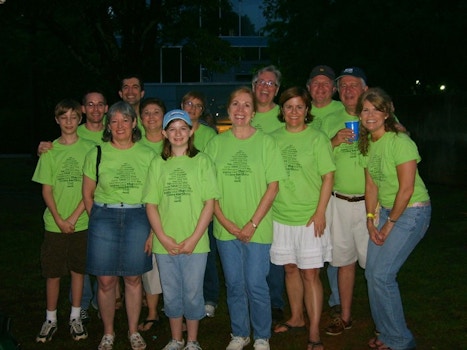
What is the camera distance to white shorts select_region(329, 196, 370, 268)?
570 centimetres

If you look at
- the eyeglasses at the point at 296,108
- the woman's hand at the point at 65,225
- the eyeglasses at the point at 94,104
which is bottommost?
the woman's hand at the point at 65,225

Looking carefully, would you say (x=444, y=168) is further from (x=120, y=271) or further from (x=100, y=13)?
(x=120, y=271)

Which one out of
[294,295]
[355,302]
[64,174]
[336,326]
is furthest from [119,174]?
[355,302]

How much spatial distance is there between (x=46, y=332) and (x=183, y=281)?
1584 millimetres

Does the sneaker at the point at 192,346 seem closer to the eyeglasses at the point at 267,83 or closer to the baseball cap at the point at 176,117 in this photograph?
the baseball cap at the point at 176,117

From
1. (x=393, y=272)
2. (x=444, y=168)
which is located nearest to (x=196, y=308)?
(x=393, y=272)

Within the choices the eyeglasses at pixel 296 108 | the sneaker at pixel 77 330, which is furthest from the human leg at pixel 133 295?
the eyeglasses at pixel 296 108

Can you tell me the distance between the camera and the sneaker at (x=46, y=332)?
5.82 meters

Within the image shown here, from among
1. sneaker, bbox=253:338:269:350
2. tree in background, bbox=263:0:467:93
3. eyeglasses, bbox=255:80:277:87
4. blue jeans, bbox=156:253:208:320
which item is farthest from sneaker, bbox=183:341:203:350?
tree in background, bbox=263:0:467:93

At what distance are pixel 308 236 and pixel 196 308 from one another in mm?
1111

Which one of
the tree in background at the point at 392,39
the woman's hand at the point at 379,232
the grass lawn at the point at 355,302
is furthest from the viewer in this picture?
the tree in background at the point at 392,39

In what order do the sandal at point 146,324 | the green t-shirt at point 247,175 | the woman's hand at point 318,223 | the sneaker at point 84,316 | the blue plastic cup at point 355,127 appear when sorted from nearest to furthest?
the green t-shirt at point 247,175
the woman's hand at point 318,223
the blue plastic cup at point 355,127
the sandal at point 146,324
the sneaker at point 84,316

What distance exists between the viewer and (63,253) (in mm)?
5754

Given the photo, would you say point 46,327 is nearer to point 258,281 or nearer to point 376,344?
point 258,281
